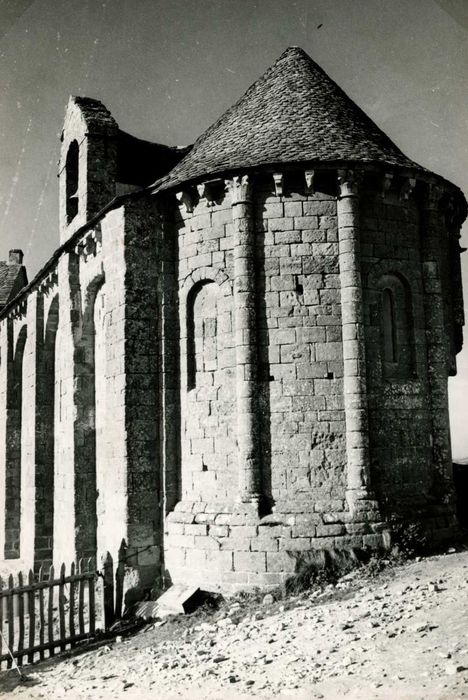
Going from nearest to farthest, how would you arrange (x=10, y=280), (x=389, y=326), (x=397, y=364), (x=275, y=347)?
(x=275, y=347) < (x=397, y=364) < (x=389, y=326) < (x=10, y=280)

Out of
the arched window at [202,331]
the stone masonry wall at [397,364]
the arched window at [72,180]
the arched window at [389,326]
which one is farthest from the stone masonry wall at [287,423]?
the arched window at [72,180]

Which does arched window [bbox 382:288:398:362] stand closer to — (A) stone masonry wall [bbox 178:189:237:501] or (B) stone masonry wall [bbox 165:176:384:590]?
(B) stone masonry wall [bbox 165:176:384:590]

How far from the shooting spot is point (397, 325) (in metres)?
11.8

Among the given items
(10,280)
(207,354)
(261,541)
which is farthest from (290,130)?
(10,280)

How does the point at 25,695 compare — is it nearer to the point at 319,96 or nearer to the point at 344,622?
the point at 344,622

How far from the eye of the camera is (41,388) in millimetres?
16891

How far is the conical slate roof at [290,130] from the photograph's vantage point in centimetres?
1127

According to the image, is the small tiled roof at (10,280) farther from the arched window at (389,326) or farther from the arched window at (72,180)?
the arched window at (389,326)

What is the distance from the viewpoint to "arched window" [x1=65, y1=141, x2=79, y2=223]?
16031 millimetres

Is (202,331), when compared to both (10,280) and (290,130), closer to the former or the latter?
(290,130)

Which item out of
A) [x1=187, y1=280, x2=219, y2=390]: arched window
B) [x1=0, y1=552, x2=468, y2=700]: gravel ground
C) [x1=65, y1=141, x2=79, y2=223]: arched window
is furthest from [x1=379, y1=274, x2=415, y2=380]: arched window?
[x1=65, y1=141, x2=79, y2=223]: arched window

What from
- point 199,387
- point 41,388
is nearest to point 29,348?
point 41,388

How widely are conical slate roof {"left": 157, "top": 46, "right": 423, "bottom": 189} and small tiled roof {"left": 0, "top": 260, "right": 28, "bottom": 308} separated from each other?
12828 mm

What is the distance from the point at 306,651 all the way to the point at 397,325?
5.86 m
